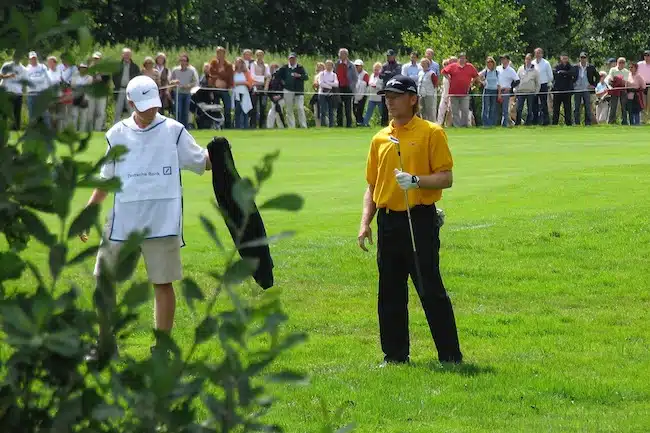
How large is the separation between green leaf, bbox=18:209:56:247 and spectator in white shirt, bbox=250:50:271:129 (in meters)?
35.5

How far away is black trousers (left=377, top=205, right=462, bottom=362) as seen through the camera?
9.78 meters

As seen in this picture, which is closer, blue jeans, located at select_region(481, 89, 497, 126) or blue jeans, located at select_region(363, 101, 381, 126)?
blue jeans, located at select_region(481, 89, 497, 126)

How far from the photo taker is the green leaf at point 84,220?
2.66 metres

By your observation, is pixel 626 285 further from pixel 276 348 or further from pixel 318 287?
pixel 276 348

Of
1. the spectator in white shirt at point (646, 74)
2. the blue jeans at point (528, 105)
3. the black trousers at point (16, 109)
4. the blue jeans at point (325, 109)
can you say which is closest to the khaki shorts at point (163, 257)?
the black trousers at point (16, 109)

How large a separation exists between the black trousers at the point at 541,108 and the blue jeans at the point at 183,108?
32.0 feet

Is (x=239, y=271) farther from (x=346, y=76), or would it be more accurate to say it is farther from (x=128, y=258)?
(x=346, y=76)

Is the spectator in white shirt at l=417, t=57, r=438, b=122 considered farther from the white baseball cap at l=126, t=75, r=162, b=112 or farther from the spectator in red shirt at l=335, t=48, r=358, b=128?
the white baseball cap at l=126, t=75, r=162, b=112

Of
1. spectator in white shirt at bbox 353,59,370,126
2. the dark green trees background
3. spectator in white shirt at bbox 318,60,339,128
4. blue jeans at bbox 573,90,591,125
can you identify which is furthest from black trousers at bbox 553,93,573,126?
the dark green trees background

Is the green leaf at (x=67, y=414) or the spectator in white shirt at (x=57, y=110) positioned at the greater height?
the spectator in white shirt at (x=57, y=110)

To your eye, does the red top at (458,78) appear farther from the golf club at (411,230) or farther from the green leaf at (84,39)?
the green leaf at (84,39)

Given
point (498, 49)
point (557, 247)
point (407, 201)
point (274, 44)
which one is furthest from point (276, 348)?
point (274, 44)

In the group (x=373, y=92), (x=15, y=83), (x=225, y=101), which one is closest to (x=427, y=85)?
(x=373, y=92)

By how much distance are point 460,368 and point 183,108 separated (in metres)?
27.2
